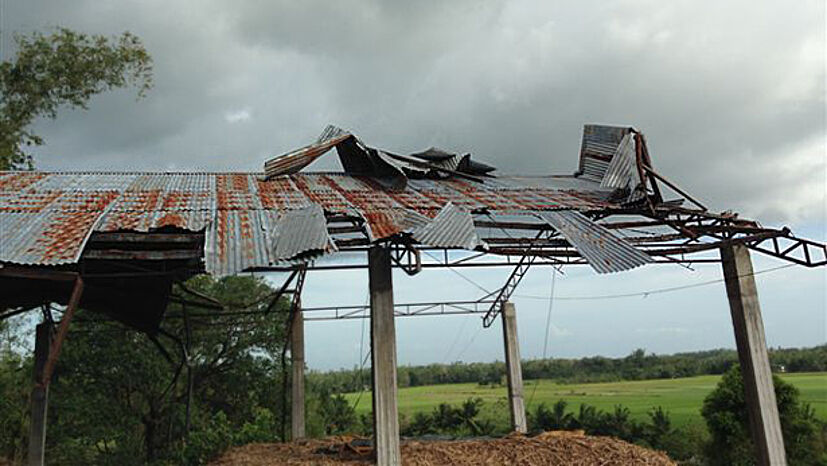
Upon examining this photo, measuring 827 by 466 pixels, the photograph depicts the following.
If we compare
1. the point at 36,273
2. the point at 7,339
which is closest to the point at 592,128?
the point at 36,273

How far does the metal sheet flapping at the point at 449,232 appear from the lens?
264 inches

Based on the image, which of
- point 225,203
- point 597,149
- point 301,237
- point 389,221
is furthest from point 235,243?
point 597,149

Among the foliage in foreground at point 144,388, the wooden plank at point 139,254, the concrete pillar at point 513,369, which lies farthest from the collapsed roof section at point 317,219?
the foliage in foreground at point 144,388

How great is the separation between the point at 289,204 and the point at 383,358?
253 centimetres

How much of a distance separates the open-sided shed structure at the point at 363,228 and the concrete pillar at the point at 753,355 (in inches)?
0.8

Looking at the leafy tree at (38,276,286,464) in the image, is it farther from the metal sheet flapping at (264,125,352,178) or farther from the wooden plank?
the wooden plank

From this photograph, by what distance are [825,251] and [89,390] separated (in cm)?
1964

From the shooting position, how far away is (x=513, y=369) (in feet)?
51.5

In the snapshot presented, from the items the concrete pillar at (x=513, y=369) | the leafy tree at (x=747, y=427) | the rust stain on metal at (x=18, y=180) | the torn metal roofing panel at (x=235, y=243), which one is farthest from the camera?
the leafy tree at (x=747, y=427)

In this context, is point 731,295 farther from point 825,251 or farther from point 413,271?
point 413,271

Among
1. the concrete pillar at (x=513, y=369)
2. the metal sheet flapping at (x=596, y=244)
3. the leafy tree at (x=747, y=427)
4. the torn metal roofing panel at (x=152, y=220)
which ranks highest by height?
the torn metal roofing panel at (x=152, y=220)

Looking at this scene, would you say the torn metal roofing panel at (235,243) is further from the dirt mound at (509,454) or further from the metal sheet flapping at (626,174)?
the metal sheet flapping at (626,174)

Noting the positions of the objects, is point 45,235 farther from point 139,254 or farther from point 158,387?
point 158,387

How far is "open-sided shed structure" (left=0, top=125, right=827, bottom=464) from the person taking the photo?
21.7ft
